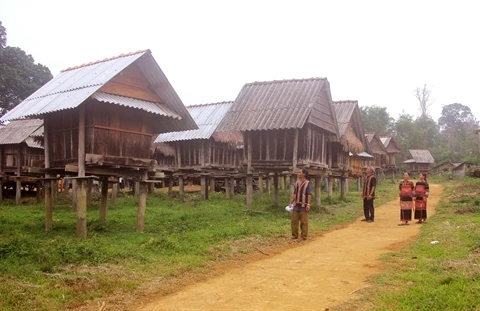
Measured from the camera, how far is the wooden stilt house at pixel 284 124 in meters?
17.7

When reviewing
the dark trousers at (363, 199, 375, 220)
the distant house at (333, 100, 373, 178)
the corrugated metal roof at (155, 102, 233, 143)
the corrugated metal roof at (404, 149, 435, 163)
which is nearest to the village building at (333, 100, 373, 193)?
the distant house at (333, 100, 373, 178)

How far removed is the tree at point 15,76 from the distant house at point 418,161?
1746 inches

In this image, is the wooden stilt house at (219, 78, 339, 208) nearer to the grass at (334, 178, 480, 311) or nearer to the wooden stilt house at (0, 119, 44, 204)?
the grass at (334, 178, 480, 311)

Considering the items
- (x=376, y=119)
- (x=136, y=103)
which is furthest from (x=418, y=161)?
(x=136, y=103)

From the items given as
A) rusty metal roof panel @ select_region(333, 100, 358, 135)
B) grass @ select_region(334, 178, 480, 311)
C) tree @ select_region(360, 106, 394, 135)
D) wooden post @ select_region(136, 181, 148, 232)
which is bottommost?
grass @ select_region(334, 178, 480, 311)

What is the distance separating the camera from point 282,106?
60.0 ft

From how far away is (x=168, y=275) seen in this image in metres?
8.02

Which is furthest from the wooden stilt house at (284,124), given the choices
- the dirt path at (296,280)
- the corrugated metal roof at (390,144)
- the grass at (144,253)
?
the corrugated metal roof at (390,144)

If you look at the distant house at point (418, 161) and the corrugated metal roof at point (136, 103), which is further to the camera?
the distant house at point (418, 161)

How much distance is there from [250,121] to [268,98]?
1614 mm

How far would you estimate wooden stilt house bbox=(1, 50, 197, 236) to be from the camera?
475 inches

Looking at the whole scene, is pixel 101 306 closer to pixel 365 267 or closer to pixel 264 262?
pixel 264 262

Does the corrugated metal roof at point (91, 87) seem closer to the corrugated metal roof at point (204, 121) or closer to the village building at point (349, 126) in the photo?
the corrugated metal roof at point (204, 121)

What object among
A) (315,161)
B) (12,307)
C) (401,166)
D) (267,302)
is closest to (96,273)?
(12,307)
